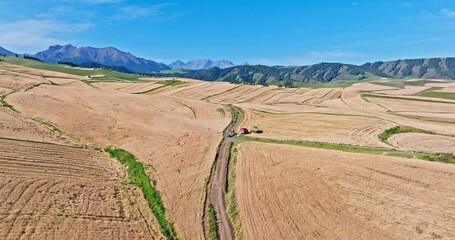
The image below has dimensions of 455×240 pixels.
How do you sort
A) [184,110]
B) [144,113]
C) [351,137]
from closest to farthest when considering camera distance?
[351,137], [144,113], [184,110]

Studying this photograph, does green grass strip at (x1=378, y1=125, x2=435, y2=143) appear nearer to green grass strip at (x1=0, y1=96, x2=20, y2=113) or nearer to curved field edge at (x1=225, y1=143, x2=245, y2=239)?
curved field edge at (x1=225, y1=143, x2=245, y2=239)

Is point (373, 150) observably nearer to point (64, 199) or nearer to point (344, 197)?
point (344, 197)

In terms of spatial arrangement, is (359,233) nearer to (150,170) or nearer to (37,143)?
(150,170)

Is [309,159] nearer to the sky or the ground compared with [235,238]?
nearer to the sky

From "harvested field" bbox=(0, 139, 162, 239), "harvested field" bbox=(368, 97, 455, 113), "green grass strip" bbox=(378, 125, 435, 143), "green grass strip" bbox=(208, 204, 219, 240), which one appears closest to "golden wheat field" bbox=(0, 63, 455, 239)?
"harvested field" bbox=(0, 139, 162, 239)

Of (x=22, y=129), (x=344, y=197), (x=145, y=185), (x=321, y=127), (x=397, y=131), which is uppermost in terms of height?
(x=397, y=131)

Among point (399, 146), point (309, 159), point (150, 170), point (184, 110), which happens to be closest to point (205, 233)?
point (150, 170)

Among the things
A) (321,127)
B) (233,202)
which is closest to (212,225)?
(233,202)
